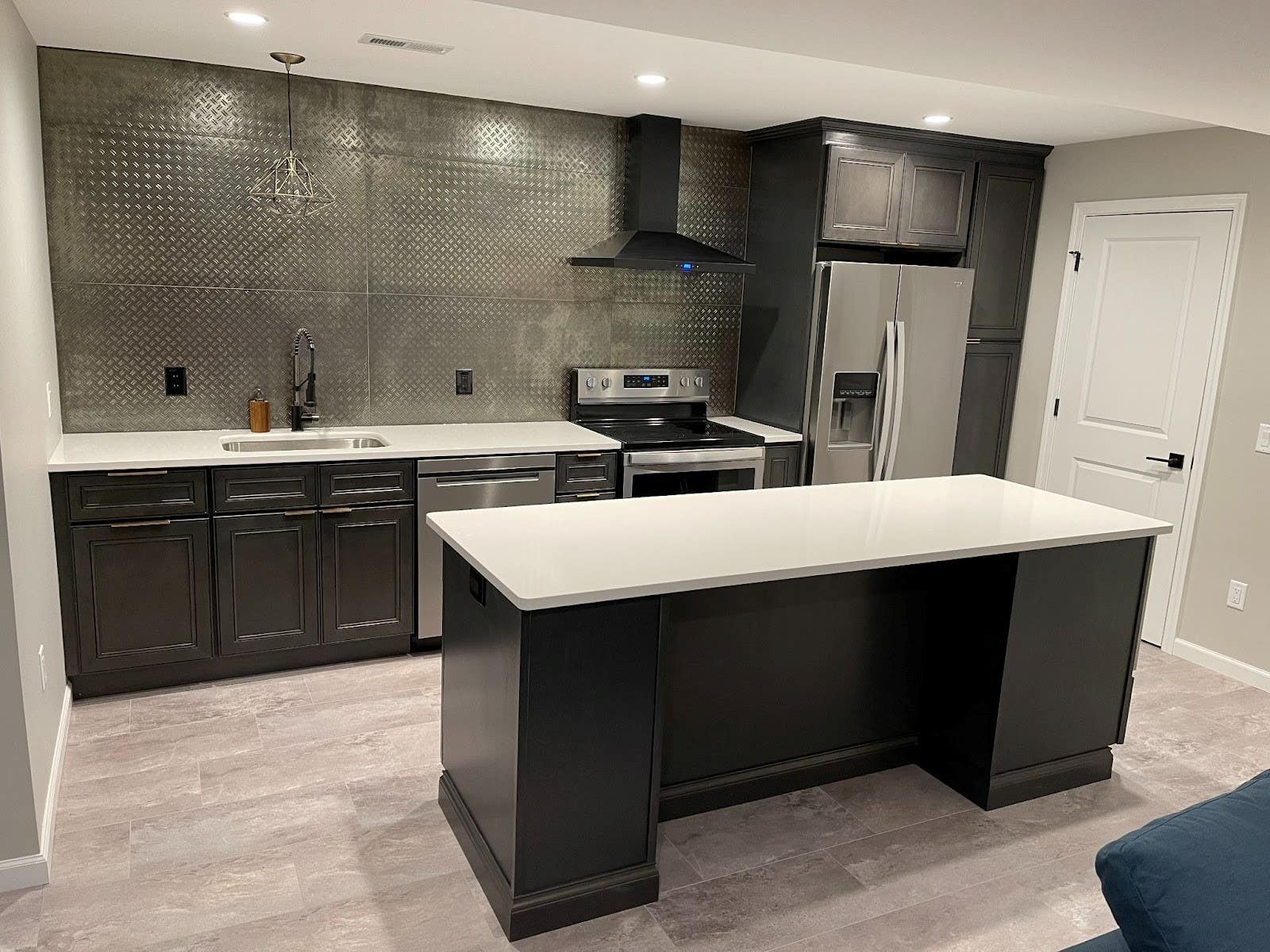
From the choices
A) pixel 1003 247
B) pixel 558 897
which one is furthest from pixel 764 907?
pixel 1003 247

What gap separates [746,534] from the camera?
9.10ft

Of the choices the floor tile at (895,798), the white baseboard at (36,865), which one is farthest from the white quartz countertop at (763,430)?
the white baseboard at (36,865)

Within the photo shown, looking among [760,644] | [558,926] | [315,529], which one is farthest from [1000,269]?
[558,926]

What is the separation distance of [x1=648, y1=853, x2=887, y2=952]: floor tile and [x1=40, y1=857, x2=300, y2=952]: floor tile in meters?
1.03

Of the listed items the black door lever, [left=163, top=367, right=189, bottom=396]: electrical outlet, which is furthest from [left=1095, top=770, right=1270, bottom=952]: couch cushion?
[left=163, top=367, right=189, bottom=396]: electrical outlet

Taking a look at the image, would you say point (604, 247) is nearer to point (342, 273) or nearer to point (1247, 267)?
point (342, 273)

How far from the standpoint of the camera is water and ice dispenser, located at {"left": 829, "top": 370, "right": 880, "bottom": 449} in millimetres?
4805

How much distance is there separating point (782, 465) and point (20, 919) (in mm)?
3557

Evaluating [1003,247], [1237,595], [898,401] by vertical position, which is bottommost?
[1237,595]

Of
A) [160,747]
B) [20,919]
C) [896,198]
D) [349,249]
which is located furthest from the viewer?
[896,198]

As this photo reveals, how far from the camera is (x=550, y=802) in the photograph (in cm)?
235

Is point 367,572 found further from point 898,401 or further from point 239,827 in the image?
point 898,401

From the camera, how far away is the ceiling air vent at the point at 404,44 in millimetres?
3316

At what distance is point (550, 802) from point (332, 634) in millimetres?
1914
